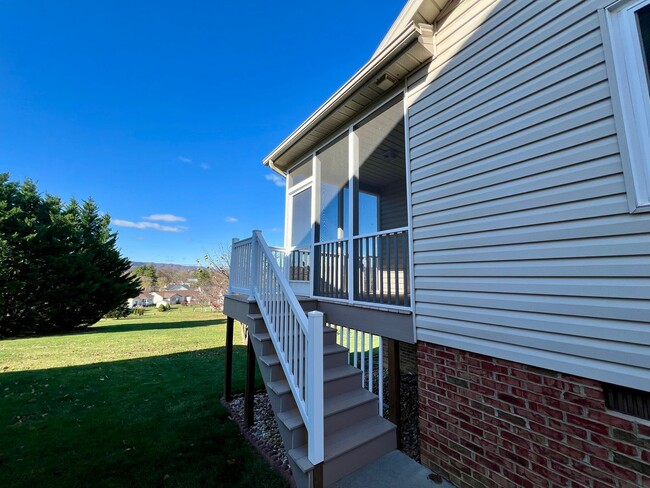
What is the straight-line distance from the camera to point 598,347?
182 cm

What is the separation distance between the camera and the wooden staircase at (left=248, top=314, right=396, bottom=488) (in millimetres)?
2666

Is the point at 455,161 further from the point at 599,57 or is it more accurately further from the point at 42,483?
the point at 42,483

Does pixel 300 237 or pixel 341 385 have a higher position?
pixel 300 237

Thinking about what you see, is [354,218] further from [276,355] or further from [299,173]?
[299,173]

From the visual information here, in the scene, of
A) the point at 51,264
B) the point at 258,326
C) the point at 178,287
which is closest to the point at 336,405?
the point at 258,326

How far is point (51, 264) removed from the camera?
15398 mm

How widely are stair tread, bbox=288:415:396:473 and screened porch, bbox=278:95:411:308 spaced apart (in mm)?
1415

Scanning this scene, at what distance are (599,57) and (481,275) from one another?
5.89ft

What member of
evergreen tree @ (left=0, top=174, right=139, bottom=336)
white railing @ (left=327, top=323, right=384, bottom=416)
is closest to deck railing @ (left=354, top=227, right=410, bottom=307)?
white railing @ (left=327, top=323, right=384, bottom=416)

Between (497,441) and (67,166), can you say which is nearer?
(497,441)

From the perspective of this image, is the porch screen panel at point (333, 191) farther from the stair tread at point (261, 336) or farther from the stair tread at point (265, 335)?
A: the stair tread at point (261, 336)

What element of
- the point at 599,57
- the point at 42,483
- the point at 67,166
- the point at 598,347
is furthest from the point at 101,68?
the point at 67,166

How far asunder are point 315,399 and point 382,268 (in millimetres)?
1872

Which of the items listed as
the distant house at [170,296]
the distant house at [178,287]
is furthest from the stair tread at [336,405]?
the distant house at [178,287]
